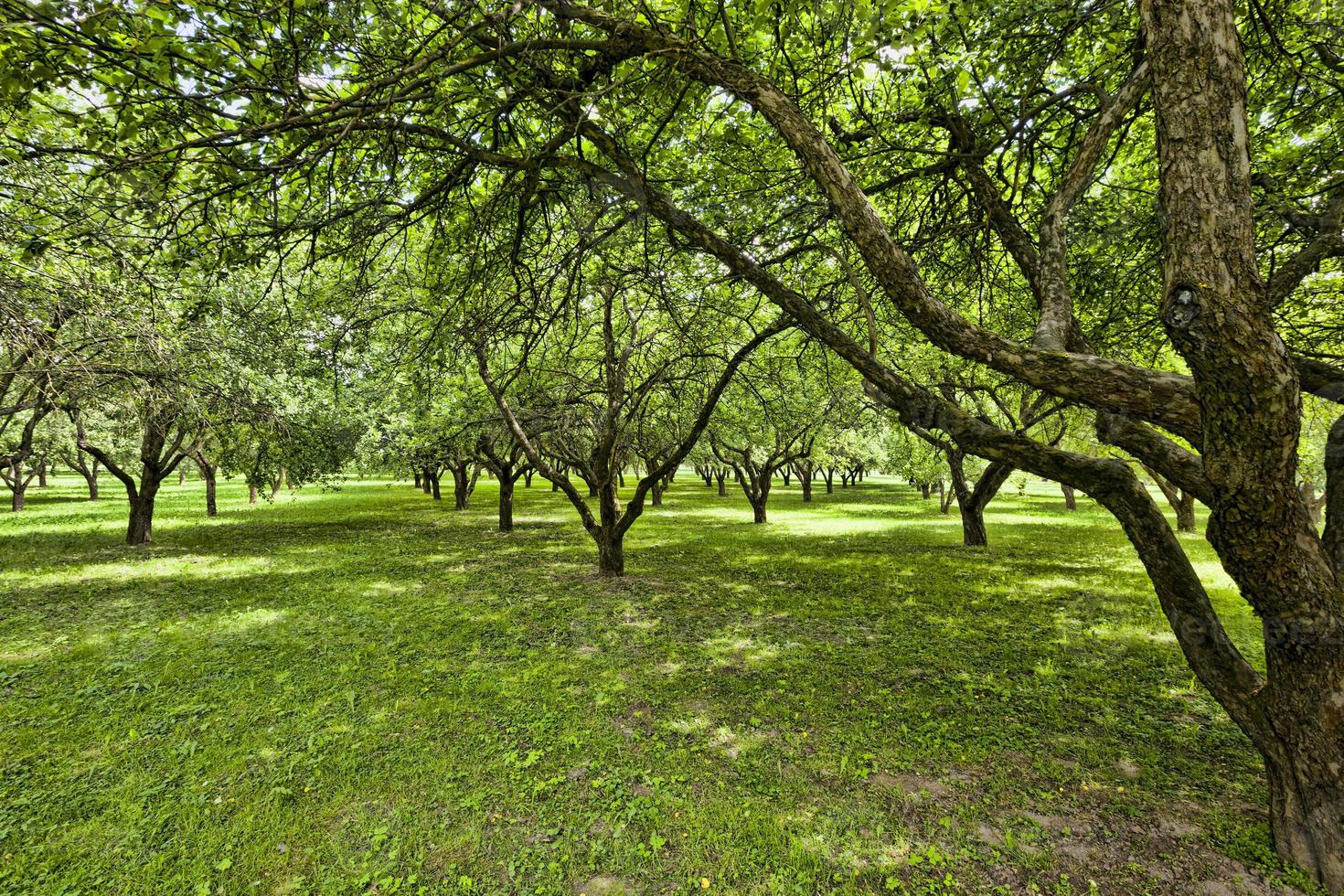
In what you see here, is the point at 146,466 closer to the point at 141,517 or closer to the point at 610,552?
the point at 141,517

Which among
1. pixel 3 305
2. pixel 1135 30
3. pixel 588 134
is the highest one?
pixel 1135 30

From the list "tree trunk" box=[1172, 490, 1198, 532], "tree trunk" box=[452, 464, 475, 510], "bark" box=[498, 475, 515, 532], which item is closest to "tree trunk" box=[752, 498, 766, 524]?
"bark" box=[498, 475, 515, 532]

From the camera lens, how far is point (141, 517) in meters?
16.3

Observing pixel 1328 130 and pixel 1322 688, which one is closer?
pixel 1322 688

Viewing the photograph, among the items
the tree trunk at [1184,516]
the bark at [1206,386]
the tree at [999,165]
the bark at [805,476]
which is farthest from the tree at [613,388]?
the bark at [805,476]

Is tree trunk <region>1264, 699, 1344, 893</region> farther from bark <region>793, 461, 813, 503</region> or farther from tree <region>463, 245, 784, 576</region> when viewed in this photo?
bark <region>793, 461, 813, 503</region>

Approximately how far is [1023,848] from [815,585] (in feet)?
26.7

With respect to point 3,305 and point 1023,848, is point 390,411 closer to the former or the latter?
point 3,305

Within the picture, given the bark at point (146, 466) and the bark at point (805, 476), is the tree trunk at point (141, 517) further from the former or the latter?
the bark at point (805, 476)

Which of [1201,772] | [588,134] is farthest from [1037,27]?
[1201,772]

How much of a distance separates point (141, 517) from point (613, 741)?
1917 centimetres

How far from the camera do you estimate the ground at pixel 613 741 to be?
374 centimetres

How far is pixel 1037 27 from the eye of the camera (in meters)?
4.99

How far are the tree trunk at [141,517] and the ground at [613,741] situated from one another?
448cm
